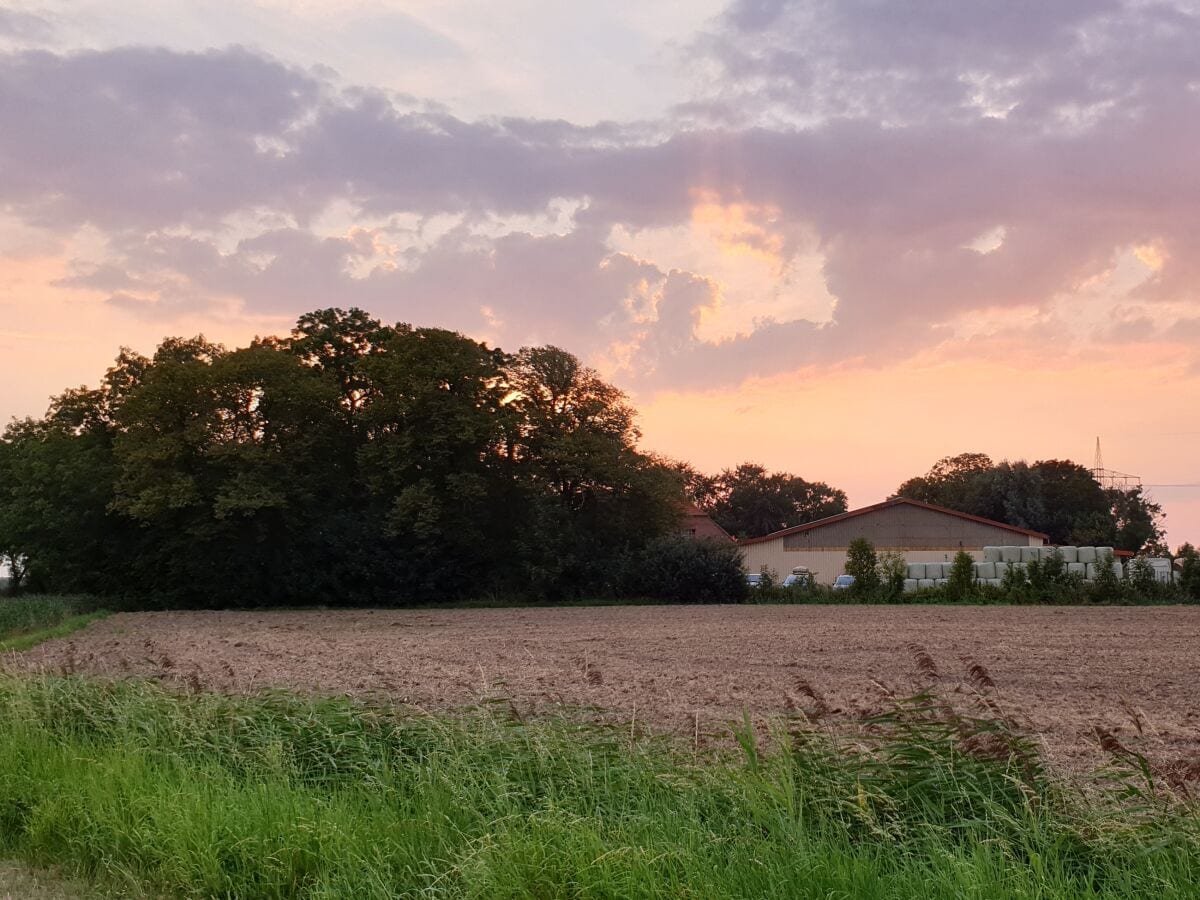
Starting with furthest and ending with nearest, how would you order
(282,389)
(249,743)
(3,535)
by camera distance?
(3,535) → (282,389) → (249,743)

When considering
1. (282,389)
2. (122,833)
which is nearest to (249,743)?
(122,833)

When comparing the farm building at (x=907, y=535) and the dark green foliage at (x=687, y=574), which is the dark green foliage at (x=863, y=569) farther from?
the farm building at (x=907, y=535)

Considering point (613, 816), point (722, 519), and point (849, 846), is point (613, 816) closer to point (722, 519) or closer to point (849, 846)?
point (849, 846)

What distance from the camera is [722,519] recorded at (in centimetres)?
12525

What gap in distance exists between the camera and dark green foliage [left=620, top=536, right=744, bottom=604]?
5194 cm

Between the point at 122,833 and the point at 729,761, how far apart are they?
445 centimetres

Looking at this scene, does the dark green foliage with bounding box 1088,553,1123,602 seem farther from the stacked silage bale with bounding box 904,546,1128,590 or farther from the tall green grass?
the tall green grass

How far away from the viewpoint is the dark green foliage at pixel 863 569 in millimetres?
50656

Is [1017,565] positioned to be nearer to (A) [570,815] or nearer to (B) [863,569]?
(B) [863,569]

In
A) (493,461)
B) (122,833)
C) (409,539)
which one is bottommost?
(122,833)

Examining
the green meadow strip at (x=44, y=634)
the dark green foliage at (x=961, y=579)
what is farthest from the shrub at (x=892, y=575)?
the green meadow strip at (x=44, y=634)

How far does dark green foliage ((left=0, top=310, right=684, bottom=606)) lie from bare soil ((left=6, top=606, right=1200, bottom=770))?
630cm

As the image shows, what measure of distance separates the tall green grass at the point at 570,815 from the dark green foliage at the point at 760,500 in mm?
112368

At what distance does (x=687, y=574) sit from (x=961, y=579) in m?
12.2
